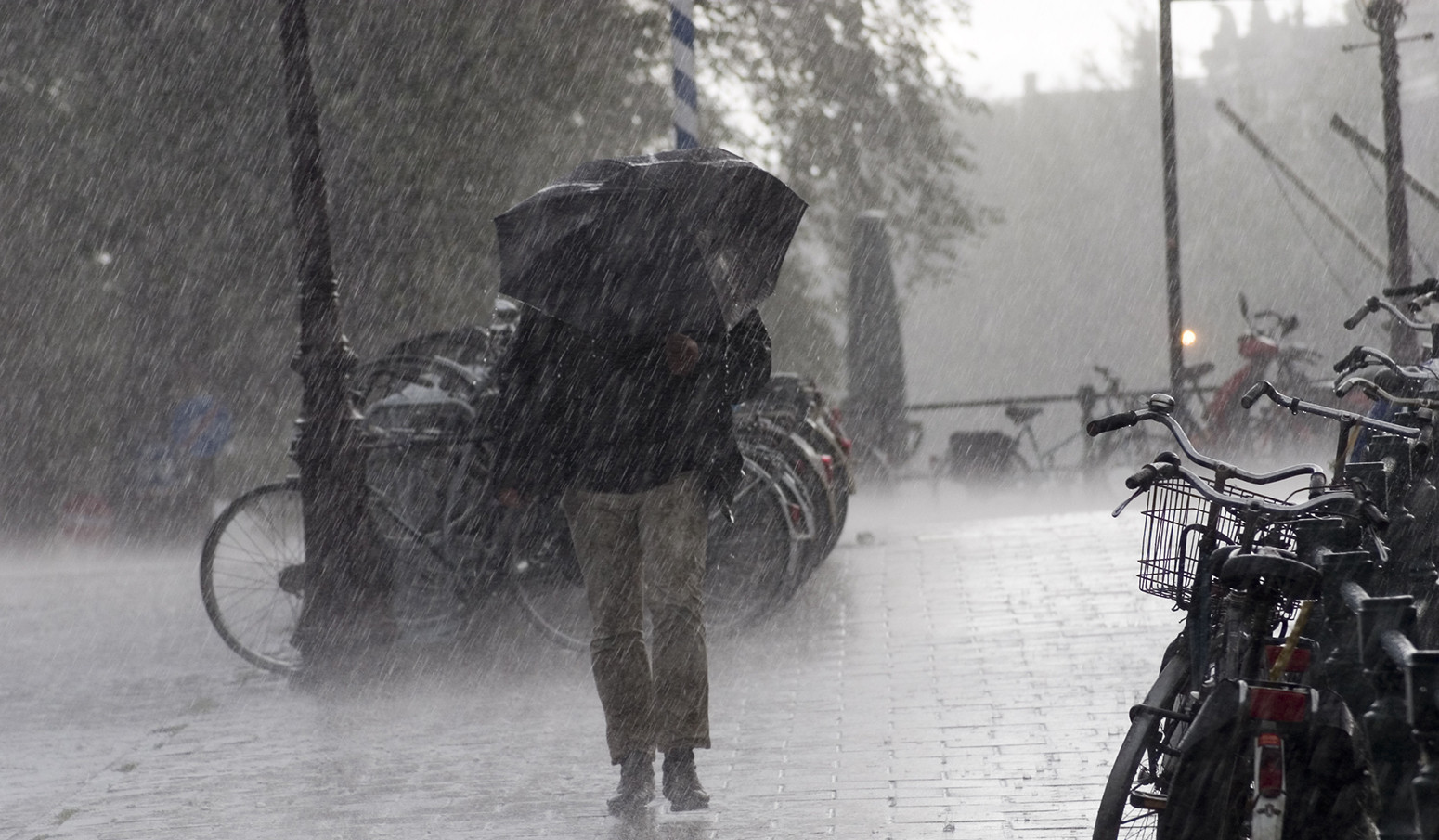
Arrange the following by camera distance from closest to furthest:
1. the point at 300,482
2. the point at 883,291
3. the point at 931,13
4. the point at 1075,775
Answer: the point at 1075,775 < the point at 300,482 < the point at 883,291 < the point at 931,13

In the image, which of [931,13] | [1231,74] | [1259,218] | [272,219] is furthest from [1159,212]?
[272,219]

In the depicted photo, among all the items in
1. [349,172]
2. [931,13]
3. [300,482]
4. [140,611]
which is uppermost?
[931,13]

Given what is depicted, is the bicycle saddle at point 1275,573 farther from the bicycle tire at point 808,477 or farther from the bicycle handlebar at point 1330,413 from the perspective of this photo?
the bicycle tire at point 808,477

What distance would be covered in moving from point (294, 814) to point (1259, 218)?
48.5 m

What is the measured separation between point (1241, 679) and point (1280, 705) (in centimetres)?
13

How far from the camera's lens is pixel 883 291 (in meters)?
18.3

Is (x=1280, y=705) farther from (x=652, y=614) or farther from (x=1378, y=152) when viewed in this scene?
(x=1378, y=152)

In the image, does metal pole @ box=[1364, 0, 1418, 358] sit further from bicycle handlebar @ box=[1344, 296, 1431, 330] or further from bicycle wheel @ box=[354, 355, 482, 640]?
bicycle wheel @ box=[354, 355, 482, 640]

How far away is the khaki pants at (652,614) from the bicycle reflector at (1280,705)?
95.7 inches

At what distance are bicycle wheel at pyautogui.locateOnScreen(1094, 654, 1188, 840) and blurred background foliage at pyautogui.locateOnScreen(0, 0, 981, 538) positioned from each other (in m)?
11.5

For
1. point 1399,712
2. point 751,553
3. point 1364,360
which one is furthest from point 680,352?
point 751,553

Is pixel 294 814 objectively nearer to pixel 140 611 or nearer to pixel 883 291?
pixel 140 611

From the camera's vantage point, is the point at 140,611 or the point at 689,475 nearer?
the point at 689,475

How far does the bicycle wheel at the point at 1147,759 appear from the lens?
13.0 ft
